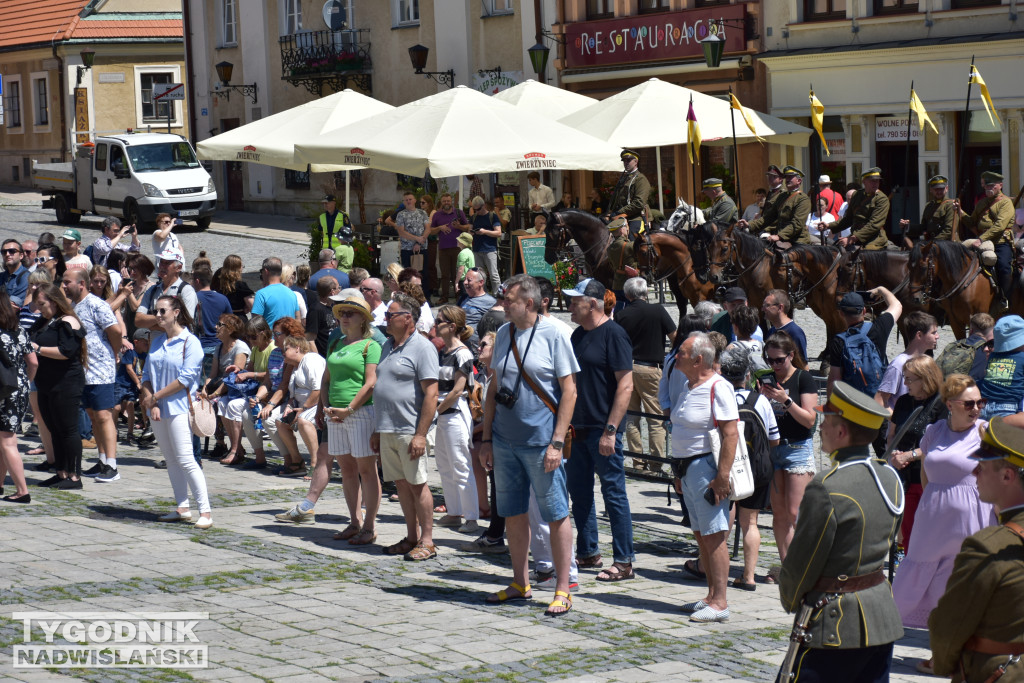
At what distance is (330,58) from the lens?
36.9 metres

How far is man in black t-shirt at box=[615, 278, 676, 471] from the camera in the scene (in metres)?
→ 12.1

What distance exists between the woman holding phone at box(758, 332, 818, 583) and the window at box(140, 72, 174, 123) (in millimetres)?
42330

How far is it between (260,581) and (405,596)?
1003 millimetres

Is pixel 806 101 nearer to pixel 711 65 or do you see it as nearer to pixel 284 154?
pixel 711 65

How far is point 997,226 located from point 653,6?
14783 millimetres

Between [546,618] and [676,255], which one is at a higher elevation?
[676,255]

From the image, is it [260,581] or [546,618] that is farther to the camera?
[260,581]

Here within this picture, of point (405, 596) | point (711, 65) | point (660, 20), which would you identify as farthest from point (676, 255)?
point (660, 20)

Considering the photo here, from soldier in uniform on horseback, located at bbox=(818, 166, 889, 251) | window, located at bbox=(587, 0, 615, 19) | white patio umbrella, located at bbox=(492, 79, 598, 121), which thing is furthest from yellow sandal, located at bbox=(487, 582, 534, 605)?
window, located at bbox=(587, 0, 615, 19)

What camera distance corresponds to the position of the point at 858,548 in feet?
17.3

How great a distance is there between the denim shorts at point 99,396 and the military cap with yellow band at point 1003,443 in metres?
9.44

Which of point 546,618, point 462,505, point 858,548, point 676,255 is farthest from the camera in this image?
point 676,255

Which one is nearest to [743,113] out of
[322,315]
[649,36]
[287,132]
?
[287,132]

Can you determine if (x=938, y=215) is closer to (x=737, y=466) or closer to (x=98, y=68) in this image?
(x=737, y=466)
